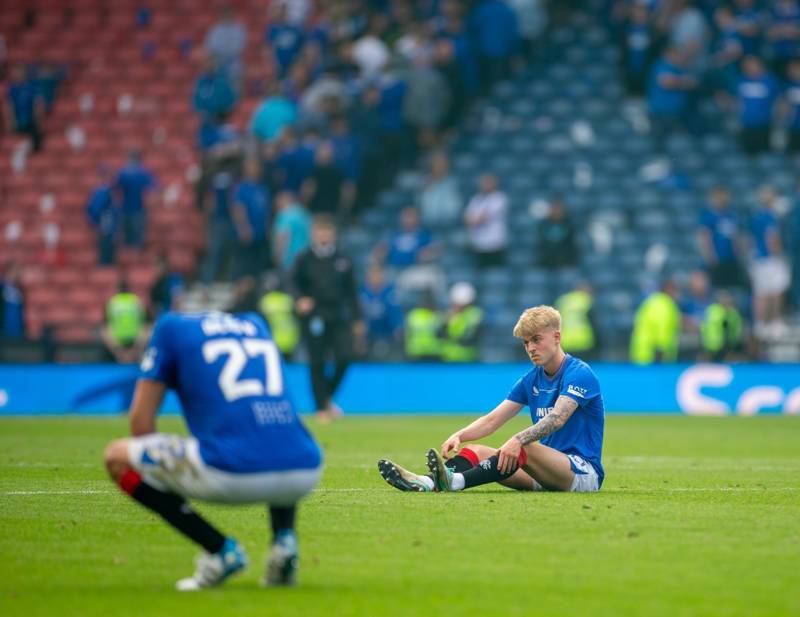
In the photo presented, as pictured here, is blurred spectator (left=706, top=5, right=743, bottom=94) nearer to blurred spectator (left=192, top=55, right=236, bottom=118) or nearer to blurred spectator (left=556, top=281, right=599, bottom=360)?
blurred spectator (left=556, top=281, right=599, bottom=360)

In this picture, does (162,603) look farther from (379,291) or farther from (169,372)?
(379,291)

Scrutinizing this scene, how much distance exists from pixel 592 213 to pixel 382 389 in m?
5.85

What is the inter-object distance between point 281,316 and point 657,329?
6.11 m

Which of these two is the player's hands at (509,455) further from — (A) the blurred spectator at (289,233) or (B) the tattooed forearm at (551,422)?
(A) the blurred spectator at (289,233)

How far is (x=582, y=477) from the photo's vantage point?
37.2 ft

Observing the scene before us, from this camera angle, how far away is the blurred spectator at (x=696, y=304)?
85.3ft

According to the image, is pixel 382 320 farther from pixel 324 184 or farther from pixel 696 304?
pixel 696 304

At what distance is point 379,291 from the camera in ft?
85.9

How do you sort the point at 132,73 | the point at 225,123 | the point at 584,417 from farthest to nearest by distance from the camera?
the point at 132,73, the point at 225,123, the point at 584,417

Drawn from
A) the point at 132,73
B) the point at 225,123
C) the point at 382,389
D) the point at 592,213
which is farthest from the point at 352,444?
the point at 132,73

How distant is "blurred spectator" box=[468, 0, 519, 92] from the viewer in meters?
29.7

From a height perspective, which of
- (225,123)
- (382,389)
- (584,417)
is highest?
(225,123)

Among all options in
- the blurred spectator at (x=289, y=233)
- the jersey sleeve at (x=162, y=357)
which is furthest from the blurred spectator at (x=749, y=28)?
the jersey sleeve at (x=162, y=357)

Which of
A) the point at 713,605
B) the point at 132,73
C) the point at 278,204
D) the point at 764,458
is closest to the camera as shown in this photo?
the point at 713,605
